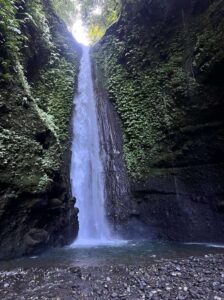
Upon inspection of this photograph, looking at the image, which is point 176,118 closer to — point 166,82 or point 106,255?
point 166,82

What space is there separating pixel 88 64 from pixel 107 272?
13.2 metres

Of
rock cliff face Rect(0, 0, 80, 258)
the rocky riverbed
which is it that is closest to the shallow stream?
the rocky riverbed

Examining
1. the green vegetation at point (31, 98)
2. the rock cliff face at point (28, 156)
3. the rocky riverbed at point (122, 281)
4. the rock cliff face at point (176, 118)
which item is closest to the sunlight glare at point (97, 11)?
the green vegetation at point (31, 98)

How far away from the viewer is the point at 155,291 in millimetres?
4609

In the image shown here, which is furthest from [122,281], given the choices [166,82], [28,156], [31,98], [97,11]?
[97,11]

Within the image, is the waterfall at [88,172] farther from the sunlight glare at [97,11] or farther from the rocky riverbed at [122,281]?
the sunlight glare at [97,11]

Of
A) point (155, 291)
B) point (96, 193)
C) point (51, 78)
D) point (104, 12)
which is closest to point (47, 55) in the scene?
point (51, 78)

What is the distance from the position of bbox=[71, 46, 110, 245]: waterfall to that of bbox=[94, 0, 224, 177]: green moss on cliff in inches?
48.5

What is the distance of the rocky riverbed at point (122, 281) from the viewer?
455cm

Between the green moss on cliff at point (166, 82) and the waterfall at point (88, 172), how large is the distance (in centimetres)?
123

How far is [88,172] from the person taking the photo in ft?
37.7

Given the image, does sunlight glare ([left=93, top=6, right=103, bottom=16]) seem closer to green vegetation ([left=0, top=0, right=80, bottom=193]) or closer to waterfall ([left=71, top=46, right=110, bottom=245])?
green vegetation ([left=0, top=0, right=80, bottom=193])

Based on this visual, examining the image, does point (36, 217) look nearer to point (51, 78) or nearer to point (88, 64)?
point (51, 78)

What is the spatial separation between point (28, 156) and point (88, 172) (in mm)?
3393
